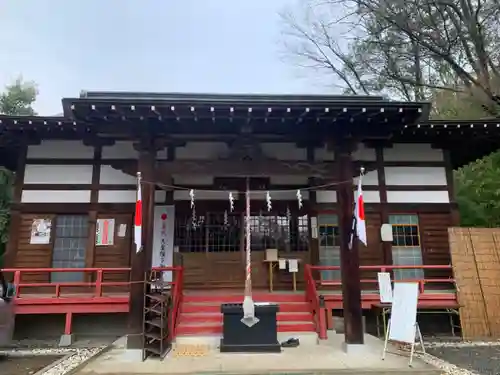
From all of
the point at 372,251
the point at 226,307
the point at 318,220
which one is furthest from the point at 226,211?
the point at 372,251

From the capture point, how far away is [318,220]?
909 cm

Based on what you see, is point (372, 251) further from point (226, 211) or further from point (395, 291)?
point (226, 211)

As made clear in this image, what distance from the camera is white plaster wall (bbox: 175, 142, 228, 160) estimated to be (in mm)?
8578

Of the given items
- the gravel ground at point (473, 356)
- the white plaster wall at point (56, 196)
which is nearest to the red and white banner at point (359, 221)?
the gravel ground at point (473, 356)

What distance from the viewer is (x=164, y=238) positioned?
877cm

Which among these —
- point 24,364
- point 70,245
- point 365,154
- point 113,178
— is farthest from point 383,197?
point 24,364

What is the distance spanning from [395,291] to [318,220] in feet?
10.3

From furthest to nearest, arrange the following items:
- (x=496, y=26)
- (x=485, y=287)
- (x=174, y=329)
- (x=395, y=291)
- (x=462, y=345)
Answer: (x=496, y=26), (x=485, y=287), (x=462, y=345), (x=174, y=329), (x=395, y=291)

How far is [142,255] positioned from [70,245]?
3.23 m

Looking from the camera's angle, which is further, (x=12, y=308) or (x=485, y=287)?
(x=485, y=287)

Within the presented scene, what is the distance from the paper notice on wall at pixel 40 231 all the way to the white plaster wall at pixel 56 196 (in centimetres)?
49

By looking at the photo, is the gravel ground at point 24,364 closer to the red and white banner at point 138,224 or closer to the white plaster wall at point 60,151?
the red and white banner at point 138,224

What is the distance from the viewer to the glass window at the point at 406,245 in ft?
29.0

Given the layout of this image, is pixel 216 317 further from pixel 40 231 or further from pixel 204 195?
pixel 40 231
